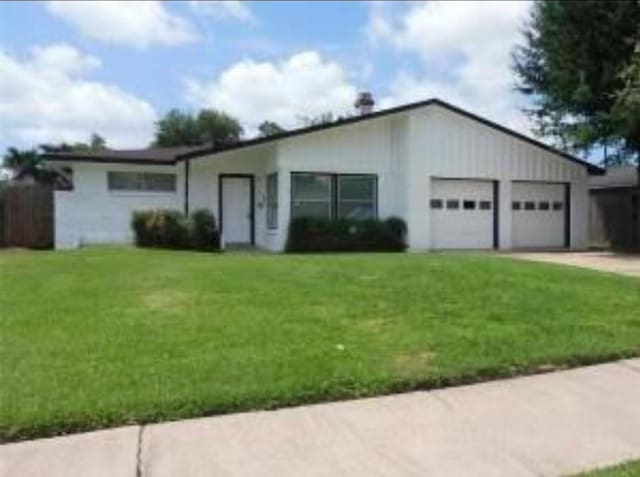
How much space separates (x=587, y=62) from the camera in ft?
93.4

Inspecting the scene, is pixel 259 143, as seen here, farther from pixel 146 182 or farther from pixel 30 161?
pixel 30 161

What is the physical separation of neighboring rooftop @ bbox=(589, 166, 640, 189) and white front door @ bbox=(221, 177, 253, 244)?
14448 millimetres

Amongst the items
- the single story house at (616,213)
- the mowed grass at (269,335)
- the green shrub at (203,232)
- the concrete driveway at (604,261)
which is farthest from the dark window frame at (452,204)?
the mowed grass at (269,335)

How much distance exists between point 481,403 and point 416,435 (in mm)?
1010

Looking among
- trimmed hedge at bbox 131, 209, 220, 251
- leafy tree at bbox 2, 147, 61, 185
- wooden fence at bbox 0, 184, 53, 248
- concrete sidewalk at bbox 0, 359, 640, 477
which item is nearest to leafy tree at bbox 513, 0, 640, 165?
trimmed hedge at bbox 131, 209, 220, 251

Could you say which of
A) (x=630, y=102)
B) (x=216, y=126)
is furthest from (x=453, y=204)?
(x=216, y=126)

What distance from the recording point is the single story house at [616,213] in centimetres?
3438

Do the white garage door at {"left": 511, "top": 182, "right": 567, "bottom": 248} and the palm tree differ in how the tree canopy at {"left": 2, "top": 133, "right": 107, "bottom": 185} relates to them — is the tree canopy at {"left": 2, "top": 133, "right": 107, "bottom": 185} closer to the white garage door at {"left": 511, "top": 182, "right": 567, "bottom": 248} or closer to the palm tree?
the palm tree

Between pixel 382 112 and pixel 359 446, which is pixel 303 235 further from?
pixel 359 446

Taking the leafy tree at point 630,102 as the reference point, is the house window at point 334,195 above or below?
below

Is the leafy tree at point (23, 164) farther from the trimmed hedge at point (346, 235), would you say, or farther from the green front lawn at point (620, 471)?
the green front lawn at point (620, 471)

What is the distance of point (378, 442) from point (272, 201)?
2175 cm

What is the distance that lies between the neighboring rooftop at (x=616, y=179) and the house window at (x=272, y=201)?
565 inches

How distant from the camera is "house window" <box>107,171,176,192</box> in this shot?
28.5 meters
